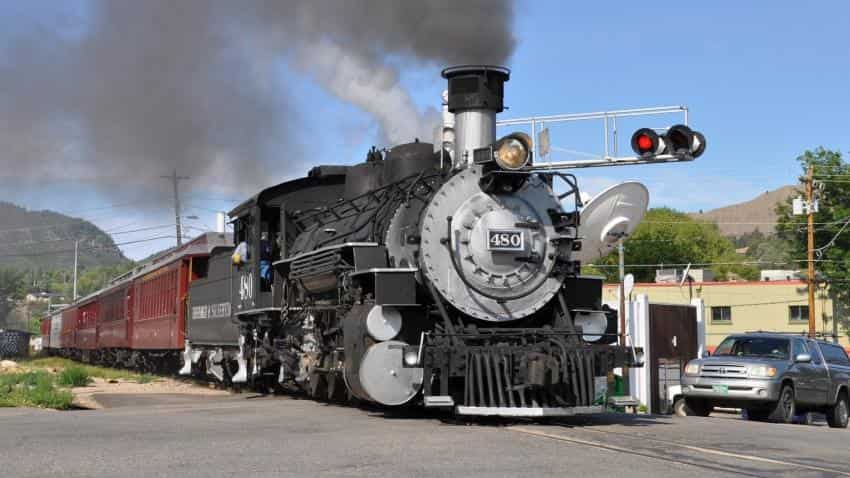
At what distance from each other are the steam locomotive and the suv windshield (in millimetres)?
4094

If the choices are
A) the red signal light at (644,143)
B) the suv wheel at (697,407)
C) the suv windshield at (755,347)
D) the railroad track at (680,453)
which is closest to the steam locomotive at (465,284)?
the red signal light at (644,143)

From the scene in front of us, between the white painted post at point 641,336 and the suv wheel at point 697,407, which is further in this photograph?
the white painted post at point 641,336

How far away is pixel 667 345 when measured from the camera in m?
22.4

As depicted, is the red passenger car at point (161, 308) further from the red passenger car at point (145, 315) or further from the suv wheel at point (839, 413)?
the suv wheel at point (839, 413)

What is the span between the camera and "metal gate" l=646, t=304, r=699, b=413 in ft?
70.0

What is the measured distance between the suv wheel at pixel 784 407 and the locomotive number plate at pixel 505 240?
550 centimetres

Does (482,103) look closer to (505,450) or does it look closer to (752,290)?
(505,450)

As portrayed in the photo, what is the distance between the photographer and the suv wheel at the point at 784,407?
50.4ft

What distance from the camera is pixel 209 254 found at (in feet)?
74.1

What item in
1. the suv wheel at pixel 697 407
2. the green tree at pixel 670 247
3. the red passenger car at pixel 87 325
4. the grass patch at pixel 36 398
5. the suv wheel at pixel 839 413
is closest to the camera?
the grass patch at pixel 36 398

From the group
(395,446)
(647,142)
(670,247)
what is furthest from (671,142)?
(670,247)

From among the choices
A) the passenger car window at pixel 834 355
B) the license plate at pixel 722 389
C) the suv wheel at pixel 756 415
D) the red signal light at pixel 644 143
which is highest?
the red signal light at pixel 644 143

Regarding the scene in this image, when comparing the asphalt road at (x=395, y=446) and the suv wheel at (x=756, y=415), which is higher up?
the asphalt road at (x=395, y=446)

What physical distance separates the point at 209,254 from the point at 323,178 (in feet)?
23.1
